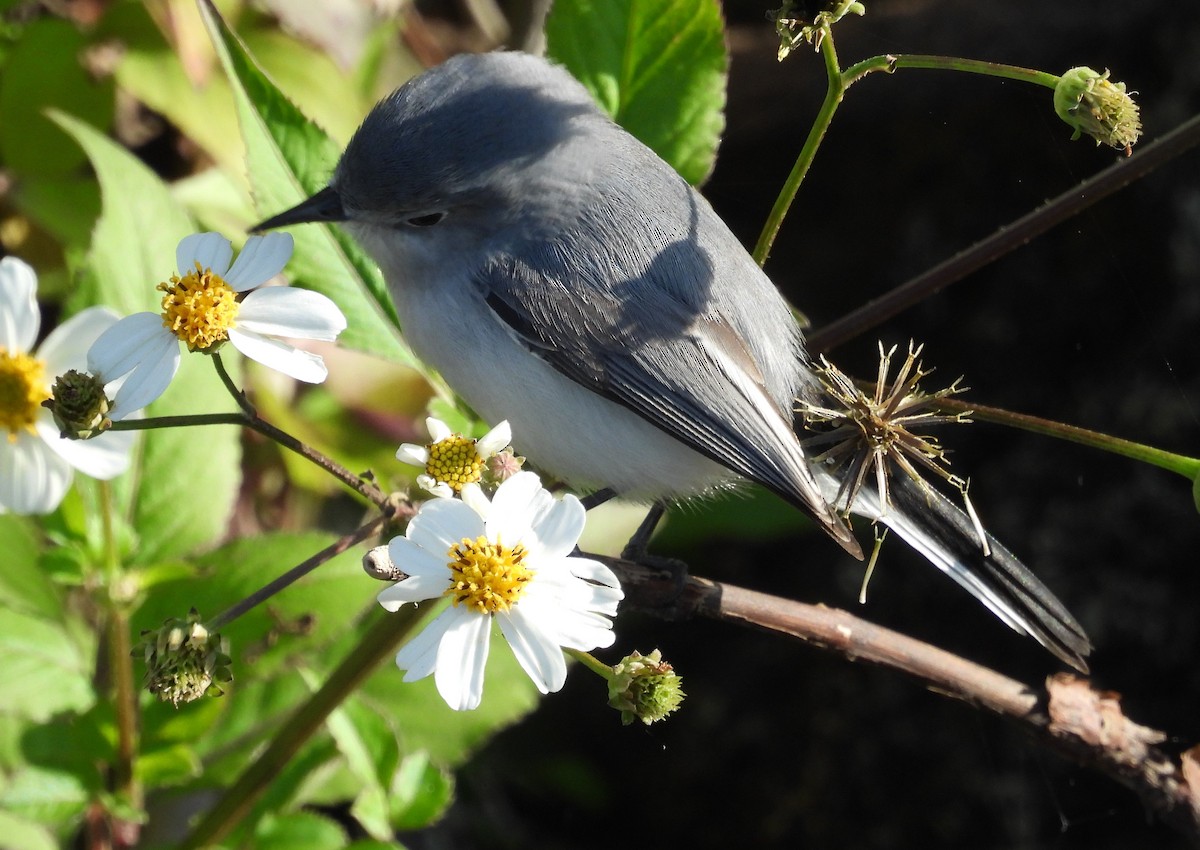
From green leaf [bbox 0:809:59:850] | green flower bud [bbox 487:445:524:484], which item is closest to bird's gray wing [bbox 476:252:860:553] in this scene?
green flower bud [bbox 487:445:524:484]

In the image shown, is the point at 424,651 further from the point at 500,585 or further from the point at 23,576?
the point at 23,576

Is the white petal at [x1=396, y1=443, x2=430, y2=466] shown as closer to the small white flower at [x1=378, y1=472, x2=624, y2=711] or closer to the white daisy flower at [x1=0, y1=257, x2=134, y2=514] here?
the small white flower at [x1=378, y1=472, x2=624, y2=711]

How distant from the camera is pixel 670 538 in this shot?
8.23 ft

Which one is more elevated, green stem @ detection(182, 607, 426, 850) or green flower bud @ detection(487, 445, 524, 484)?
green flower bud @ detection(487, 445, 524, 484)

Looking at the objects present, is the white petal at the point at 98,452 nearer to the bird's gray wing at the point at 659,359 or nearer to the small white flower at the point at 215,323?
the small white flower at the point at 215,323

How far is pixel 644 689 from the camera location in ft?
3.65

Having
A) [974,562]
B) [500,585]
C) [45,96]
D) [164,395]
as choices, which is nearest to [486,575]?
[500,585]

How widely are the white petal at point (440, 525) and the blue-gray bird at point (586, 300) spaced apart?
48 centimetres

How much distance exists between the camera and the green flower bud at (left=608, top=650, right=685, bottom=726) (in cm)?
110

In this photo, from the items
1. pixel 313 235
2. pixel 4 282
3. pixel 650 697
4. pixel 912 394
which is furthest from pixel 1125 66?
pixel 4 282

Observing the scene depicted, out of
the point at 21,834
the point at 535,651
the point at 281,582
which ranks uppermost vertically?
the point at 535,651

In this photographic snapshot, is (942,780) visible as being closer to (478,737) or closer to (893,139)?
(478,737)

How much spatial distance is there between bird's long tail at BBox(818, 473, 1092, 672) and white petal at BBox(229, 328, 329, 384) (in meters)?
0.74

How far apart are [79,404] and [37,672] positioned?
0.59 m
